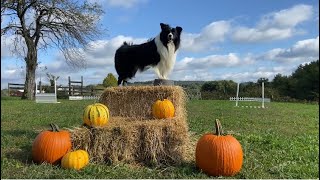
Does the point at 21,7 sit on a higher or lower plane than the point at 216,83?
higher

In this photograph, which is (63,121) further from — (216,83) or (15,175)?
(216,83)

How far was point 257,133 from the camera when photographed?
8.38 metres

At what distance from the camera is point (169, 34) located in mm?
7484

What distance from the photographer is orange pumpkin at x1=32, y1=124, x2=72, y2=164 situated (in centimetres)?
546

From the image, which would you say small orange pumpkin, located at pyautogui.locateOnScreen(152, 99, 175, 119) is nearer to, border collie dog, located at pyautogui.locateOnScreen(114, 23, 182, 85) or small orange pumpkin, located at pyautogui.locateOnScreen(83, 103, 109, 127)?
small orange pumpkin, located at pyautogui.locateOnScreen(83, 103, 109, 127)

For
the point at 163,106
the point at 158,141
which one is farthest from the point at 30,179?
the point at 163,106

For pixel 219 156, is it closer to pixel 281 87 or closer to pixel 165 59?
pixel 165 59

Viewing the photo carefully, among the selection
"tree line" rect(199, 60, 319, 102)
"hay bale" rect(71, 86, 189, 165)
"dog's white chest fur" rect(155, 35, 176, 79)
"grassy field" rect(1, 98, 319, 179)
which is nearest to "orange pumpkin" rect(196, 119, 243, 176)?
"grassy field" rect(1, 98, 319, 179)

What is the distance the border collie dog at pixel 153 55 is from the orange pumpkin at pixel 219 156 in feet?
9.03

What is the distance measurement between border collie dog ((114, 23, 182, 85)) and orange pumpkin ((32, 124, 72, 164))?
2.75m

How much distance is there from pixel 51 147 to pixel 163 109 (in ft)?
6.58

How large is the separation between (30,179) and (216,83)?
26738 millimetres

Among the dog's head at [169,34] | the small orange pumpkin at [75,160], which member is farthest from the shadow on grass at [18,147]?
the dog's head at [169,34]

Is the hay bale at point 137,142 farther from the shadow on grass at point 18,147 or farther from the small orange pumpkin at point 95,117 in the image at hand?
the shadow on grass at point 18,147
